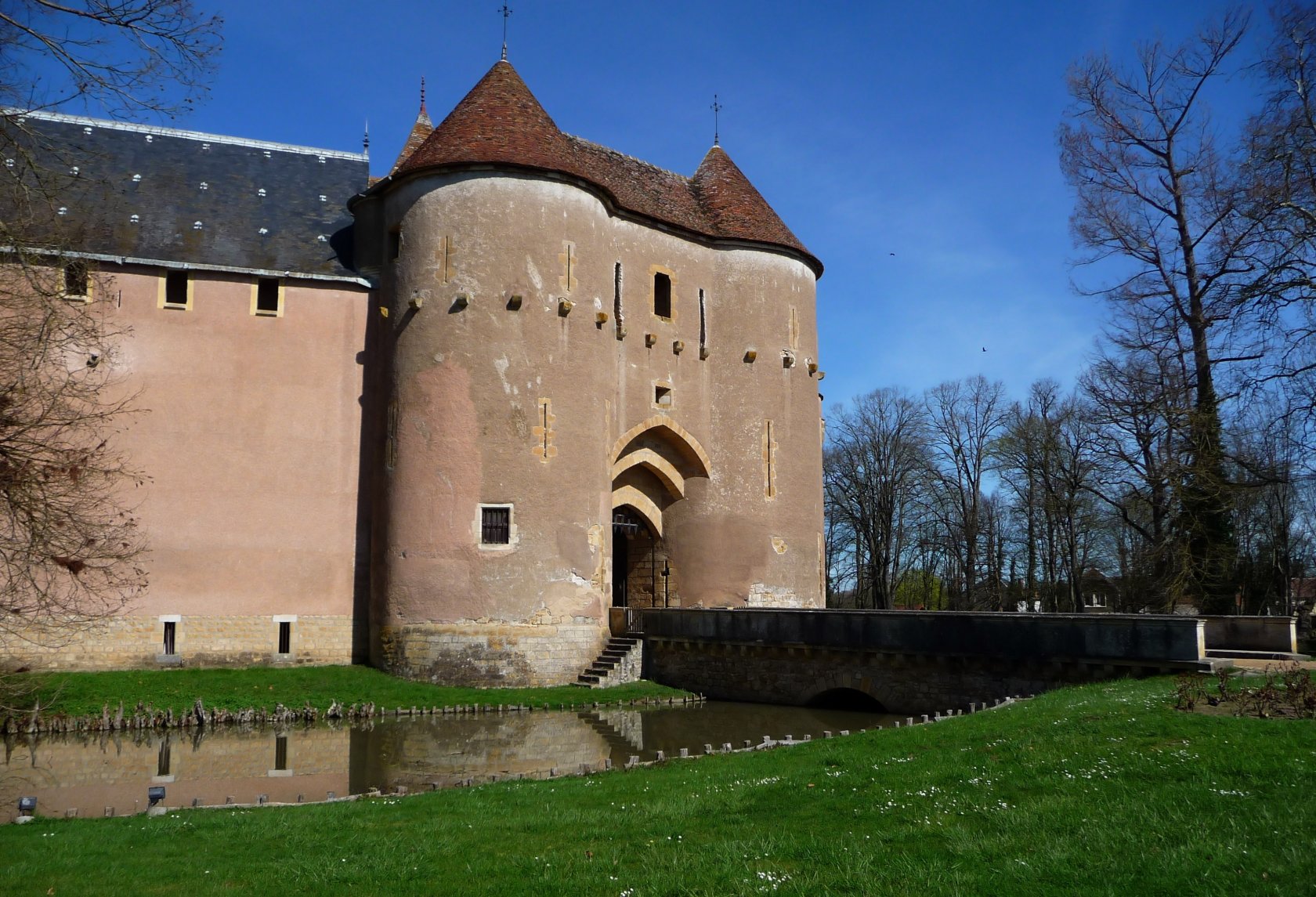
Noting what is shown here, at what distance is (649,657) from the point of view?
22.1 metres

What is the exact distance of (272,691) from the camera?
734 inches

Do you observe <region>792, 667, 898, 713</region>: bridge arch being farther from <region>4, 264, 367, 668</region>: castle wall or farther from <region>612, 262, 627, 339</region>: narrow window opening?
<region>4, 264, 367, 668</region>: castle wall

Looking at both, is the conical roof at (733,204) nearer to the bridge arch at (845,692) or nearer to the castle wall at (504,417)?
the castle wall at (504,417)

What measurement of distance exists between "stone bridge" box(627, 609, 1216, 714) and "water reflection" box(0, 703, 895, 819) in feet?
2.40

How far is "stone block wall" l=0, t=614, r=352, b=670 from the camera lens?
19.6m

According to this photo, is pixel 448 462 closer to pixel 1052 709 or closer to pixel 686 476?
pixel 686 476

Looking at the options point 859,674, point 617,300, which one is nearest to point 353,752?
point 859,674

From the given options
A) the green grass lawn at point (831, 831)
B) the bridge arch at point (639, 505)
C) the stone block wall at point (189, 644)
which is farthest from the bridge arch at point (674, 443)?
the green grass lawn at point (831, 831)

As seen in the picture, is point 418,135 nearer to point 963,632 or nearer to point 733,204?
point 733,204

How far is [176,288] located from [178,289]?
48mm

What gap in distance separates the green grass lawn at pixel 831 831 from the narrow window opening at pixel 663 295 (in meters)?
16.8

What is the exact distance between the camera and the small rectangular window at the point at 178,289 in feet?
71.4

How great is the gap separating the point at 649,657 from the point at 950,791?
14.9 meters

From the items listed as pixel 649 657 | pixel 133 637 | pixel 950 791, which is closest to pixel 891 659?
pixel 649 657
